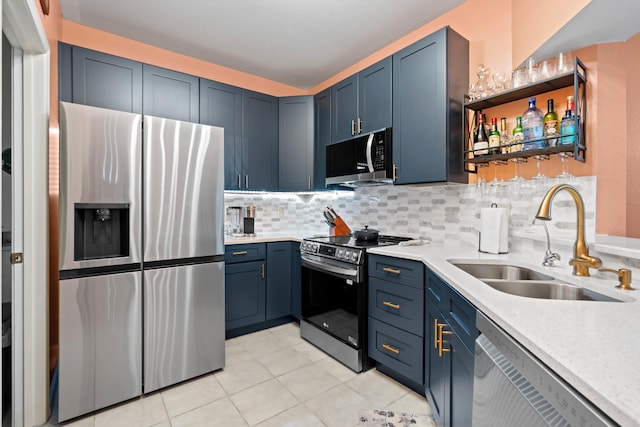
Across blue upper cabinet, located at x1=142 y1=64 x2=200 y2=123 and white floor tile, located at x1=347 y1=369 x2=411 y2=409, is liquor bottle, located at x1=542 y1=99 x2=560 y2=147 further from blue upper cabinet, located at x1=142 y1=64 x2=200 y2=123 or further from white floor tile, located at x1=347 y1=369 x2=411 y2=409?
blue upper cabinet, located at x1=142 y1=64 x2=200 y2=123

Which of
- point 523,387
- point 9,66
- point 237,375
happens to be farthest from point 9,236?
point 523,387

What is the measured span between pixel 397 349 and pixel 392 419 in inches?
16.0

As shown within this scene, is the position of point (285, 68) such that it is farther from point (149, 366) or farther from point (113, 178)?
point (149, 366)

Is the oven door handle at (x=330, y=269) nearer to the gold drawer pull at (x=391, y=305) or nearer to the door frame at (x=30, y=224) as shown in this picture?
the gold drawer pull at (x=391, y=305)

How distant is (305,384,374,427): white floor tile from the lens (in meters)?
1.73

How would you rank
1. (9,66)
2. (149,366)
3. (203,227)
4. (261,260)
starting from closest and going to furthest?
(9,66) < (149,366) < (203,227) < (261,260)

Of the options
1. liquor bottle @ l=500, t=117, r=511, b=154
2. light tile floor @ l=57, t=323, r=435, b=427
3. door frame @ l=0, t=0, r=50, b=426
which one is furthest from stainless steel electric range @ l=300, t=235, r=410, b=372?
door frame @ l=0, t=0, r=50, b=426

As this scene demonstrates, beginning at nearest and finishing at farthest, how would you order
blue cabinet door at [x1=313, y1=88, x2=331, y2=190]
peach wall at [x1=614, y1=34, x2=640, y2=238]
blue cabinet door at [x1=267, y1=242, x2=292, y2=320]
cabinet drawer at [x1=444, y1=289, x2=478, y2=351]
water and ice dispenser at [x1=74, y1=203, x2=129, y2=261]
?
cabinet drawer at [x1=444, y1=289, x2=478, y2=351]
peach wall at [x1=614, y1=34, x2=640, y2=238]
water and ice dispenser at [x1=74, y1=203, x2=129, y2=261]
blue cabinet door at [x1=267, y1=242, x2=292, y2=320]
blue cabinet door at [x1=313, y1=88, x2=331, y2=190]

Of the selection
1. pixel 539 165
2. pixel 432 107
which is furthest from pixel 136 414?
pixel 539 165

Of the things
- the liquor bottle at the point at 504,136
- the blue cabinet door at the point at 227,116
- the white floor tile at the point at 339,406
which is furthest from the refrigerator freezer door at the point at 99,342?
the liquor bottle at the point at 504,136

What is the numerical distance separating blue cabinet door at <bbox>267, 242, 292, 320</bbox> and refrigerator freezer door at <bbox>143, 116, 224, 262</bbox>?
83 centimetres

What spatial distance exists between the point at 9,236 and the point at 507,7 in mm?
3307

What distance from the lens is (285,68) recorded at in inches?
130

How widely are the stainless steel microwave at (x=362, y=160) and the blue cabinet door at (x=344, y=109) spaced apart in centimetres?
12
